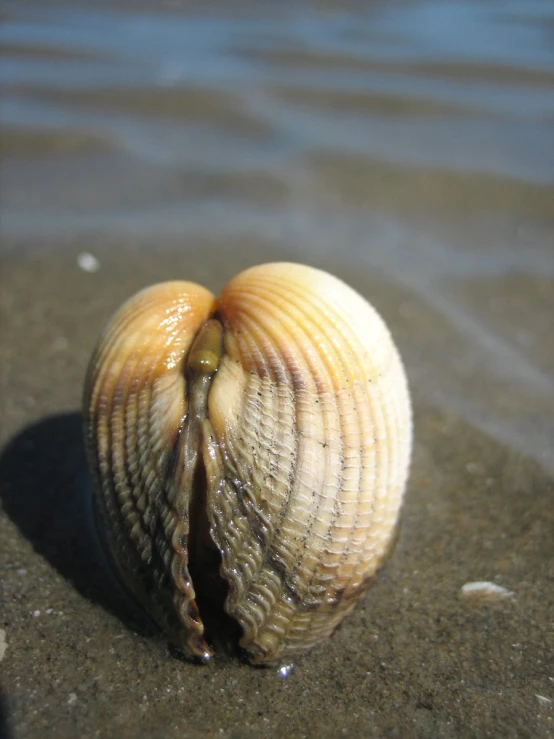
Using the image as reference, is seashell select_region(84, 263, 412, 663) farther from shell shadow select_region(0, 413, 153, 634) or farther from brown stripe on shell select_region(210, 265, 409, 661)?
shell shadow select_region(0, 413, 153, 634)

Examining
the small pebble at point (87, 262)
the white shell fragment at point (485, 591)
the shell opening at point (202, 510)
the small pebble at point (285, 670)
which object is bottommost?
the small pebble at point (285, 670)

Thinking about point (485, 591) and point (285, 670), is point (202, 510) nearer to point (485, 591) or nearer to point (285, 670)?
point (285, 670)

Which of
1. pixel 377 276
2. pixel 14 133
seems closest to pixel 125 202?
pixel 14 133

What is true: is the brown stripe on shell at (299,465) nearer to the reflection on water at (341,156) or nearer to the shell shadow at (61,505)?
the shell shadow at (61,505)

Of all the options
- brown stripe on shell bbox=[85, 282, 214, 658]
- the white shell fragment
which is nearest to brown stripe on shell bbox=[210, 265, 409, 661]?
brown stripe on shell bbox=[85, 282, 214, 658]

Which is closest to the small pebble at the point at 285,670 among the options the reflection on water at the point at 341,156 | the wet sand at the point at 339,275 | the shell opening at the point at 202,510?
the wet sand at the point at 339,275

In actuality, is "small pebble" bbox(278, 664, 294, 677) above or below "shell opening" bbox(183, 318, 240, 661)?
below
